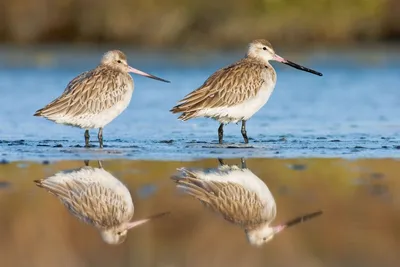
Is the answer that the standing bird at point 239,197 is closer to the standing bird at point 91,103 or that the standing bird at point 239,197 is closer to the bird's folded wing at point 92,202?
the bird's folded wing at point 92,202

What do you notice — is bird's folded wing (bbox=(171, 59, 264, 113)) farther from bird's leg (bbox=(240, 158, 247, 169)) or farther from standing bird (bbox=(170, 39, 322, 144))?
bird's leg (bbox=(240, 158, 247, 169))

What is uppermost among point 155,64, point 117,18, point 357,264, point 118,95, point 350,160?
point 117,18

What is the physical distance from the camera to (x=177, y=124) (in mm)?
12109

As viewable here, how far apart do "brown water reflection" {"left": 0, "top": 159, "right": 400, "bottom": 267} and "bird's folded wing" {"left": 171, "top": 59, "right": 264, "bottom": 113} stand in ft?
5.89

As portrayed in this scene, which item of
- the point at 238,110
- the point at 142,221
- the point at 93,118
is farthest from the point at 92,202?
the point at 238,110

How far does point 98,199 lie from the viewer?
7.08 m

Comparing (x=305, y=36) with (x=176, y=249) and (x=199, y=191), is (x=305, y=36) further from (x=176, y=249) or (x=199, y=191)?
(x=176, y=249)

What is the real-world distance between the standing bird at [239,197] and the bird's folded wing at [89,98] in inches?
68.3

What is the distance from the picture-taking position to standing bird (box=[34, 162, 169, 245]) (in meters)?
6.38

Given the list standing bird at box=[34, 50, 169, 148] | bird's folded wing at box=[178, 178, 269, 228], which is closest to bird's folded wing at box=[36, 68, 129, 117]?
standing bird at box=[34, 50, 169, 148]

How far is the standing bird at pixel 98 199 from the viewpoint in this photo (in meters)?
6.38

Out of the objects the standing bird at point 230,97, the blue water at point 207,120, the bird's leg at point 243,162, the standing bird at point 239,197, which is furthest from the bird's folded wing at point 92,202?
the standing bird at point 230,97

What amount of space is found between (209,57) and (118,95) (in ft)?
42.9

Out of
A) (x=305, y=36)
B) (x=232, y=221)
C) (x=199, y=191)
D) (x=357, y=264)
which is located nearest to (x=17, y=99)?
(x=199, y=191)
